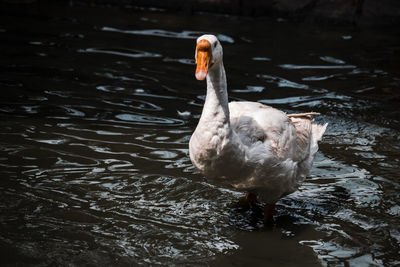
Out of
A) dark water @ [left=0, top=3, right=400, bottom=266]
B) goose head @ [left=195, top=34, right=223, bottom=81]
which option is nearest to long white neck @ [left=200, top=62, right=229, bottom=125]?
goose head @ [left=195, top=34, right=223, bottom=81]

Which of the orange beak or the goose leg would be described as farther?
the goose leg

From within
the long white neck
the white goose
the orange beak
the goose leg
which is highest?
the orange beak

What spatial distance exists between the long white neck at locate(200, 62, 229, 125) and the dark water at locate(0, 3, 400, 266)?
1.02 meters

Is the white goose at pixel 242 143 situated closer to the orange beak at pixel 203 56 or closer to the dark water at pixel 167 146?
the orange beak at pixel 203 56

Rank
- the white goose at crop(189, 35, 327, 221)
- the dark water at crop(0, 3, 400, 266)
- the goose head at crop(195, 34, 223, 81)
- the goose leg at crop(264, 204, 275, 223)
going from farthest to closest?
the goose leg at crop(264, 204, 275, 223), the dark water at crop(0, 3, 400, 266), the white goose at crop(189, 35, 327, 221), the goose head at crop(195, 34, 223, 81)

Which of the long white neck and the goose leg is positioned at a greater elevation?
the long white neck

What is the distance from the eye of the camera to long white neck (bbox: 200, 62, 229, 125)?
4.10 metres

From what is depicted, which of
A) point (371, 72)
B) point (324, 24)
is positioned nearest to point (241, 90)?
point (371, 72)

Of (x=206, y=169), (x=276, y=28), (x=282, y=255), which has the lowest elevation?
(x=282, y=255)

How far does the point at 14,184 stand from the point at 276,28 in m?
7.88

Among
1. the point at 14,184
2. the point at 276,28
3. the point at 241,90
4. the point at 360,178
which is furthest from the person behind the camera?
the point at 276,28

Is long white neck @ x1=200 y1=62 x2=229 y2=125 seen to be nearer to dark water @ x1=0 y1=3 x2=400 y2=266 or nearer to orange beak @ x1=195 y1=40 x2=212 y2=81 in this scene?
orange beak @ x1=195 y1=40 x2=212 y2=81

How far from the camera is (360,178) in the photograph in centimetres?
564

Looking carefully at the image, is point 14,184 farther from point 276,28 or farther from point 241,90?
point 276,28
